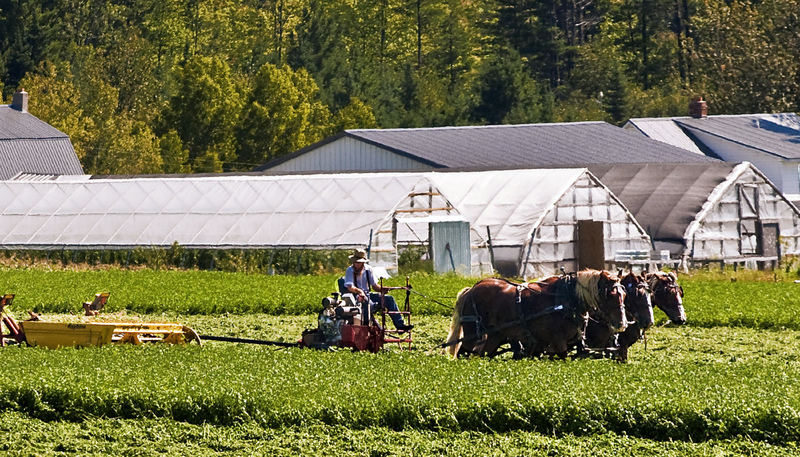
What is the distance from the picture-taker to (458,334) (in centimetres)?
1980

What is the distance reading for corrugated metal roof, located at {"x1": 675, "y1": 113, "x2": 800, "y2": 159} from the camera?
66.9 metres

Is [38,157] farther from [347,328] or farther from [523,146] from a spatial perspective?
[347,328]

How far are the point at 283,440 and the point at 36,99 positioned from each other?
A: 63039mm

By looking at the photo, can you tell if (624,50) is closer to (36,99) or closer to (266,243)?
(36,99)

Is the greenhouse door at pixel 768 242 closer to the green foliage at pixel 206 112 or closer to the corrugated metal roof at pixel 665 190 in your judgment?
the corrugated metal roof at pixel 665 190

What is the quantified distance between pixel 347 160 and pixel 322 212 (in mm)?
17369

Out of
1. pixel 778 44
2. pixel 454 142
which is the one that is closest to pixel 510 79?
pixel 778 44

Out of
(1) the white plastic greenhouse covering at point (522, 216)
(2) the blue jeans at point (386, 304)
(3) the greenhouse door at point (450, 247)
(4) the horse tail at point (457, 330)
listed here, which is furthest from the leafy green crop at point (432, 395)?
(1) the white plastic greenhouse covering at point (522, 216)

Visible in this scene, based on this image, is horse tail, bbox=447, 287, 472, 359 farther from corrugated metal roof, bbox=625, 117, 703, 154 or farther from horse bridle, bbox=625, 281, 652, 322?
corrugated metal roof, bbox=625, 117, 703, 154

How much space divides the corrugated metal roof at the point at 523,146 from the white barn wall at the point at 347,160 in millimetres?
329

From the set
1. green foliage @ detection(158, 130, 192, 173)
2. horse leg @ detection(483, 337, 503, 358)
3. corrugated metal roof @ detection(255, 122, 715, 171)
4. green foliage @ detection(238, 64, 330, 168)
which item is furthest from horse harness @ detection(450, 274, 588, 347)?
green foliage @ detection(238, 64, 330, 168)

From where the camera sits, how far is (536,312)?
19.0 m

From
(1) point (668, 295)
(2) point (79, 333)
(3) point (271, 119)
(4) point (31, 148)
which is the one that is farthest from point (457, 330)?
(3) point (271, 119)

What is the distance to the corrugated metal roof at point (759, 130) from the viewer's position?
66875 millimetres
